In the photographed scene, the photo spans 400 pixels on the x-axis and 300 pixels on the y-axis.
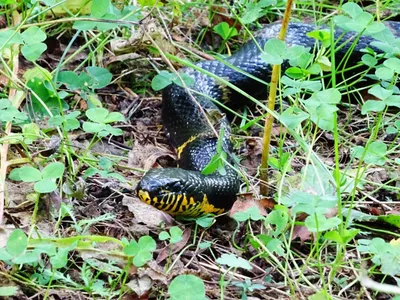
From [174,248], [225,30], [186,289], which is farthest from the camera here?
[225,30]

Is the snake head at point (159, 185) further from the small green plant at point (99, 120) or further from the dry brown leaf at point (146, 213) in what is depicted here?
the small green plant at point (99, 120)

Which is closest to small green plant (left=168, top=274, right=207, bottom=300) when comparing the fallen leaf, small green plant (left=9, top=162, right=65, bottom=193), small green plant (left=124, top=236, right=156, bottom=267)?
small green plant (left=124, top=236, right=156, bottom=267)

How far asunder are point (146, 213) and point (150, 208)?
61 millimetres

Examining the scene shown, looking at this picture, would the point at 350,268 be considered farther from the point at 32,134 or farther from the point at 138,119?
the point at 138,119

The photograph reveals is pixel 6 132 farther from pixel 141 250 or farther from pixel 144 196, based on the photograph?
pixel 141 250

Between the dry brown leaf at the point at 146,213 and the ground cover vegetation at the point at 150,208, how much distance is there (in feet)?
0.03

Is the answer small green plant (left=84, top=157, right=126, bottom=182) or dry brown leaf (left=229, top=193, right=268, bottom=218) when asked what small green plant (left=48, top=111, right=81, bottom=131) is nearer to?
small green plant (left=84, top=157, right=126, bottom=182)

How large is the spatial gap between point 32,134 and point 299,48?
1.33 meters

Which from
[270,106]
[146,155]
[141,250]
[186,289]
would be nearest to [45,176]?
[141,250]

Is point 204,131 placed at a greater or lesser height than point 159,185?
lesser

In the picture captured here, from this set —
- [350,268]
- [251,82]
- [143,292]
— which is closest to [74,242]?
[143,292]

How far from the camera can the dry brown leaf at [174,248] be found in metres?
3.14

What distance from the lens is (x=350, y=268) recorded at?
303 cm

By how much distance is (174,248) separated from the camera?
3266 millimetres
